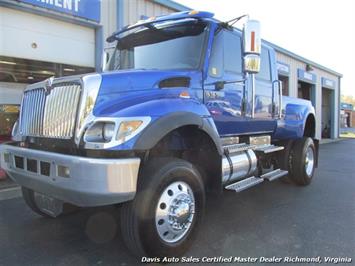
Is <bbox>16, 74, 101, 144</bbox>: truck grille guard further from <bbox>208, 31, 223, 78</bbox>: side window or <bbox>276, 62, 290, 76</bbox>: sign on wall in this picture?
<bbox>276, 62, 290, 76</bbox>: sign on wall

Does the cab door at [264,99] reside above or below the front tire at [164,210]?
above

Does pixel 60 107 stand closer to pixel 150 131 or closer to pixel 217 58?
pixel 150 131

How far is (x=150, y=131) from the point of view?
3111mm

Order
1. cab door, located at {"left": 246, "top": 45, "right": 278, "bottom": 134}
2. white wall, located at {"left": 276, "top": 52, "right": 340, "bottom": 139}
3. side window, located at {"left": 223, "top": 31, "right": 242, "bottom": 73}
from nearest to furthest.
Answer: side window, located at {"left": 223, "top": 31, "right": 242, "bottom": 73} → cab door, located at {"left": 246, "top": 45, "right": 278, "bottom": 134} → white wall, located at {"left": 276, "top": 52, "right": 340, "bottom": 139}

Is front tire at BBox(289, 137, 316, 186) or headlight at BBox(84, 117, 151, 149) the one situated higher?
headlight at BBox(84, 117, 151, 149)

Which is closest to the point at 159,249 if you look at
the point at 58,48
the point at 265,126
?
the point at 265,126

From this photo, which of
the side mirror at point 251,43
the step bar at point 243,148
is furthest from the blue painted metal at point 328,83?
the side mirror at point 251,43

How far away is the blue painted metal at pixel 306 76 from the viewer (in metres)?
18.5

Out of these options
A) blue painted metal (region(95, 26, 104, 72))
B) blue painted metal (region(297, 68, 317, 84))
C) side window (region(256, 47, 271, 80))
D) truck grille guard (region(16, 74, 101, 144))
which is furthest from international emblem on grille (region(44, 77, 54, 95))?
blue painted metal (region(297, 68, 317, 84))

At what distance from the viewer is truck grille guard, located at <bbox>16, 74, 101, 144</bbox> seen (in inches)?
122

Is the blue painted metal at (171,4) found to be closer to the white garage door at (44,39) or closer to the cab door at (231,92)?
the white garage door at (44,39)

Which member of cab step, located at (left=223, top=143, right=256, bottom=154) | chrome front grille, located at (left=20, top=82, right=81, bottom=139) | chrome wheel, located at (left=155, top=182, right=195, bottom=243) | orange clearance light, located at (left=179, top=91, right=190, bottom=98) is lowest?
chrome wheel, located at (left=155, top=182, right=195, bottom=243)

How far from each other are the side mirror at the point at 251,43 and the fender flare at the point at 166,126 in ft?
3.42

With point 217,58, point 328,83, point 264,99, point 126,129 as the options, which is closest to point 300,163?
point 264,99
